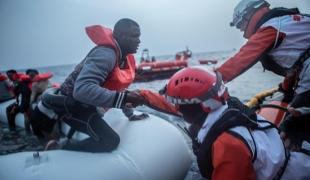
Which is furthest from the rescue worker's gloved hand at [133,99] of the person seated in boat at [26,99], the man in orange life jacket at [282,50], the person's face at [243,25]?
the person seated in boat at [26,99]

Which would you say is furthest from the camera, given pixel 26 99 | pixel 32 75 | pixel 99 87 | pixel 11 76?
pixel 11 76

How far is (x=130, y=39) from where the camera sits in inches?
115

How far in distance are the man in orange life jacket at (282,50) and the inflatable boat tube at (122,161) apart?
984 millimetres

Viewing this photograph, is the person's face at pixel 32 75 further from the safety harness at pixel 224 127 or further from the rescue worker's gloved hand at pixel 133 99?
the safety harness at pixel 224 127

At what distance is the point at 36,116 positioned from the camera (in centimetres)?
357

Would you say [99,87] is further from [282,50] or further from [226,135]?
[282,50]

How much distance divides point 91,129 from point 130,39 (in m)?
0.93

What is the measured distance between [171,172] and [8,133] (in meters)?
5.61

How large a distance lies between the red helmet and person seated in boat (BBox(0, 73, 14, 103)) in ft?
29.9

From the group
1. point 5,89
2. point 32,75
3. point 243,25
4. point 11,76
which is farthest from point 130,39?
point 11,76

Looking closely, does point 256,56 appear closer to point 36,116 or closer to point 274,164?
point 274,164

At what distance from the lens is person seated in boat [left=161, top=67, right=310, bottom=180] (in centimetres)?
144

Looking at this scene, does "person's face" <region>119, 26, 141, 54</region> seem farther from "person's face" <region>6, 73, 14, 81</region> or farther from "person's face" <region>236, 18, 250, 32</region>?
"person's face" <region>6, 73, 14, 81</region>

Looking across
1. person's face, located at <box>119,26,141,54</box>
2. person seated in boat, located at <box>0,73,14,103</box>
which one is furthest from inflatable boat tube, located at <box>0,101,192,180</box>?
person seated in boat, located at <box>0,73,14,103</box>
